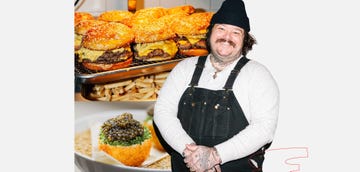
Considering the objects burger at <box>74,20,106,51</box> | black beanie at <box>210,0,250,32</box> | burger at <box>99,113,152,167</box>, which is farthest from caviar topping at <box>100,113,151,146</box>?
black beanie at <box>210,0,250,32</box>

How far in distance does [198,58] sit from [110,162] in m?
0.83

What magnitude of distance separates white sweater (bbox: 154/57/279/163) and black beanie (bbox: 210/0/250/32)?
20 centimetres

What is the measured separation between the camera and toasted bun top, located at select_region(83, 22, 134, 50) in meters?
3.09

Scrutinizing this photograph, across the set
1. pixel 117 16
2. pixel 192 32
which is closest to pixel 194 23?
pixel 192 32

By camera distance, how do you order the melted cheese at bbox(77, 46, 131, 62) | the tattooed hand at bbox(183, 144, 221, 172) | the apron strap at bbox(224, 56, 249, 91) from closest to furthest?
the tattooed hand at bbox(183, 144, 221, 172)
the apron strap at bbox(224, 56, 249, 91)
the melted cheese at bbox(77, 46, 131, 62)

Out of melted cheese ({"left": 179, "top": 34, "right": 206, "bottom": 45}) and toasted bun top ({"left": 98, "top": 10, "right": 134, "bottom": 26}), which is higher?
toasted bun top ({"left": 98, "top": 10, "right": 134, "bottom": 26})

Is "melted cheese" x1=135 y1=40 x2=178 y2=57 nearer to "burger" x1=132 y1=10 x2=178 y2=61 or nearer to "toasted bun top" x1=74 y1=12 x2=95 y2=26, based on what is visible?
"burger" x1=132 y1=10 x2=178 y2=61

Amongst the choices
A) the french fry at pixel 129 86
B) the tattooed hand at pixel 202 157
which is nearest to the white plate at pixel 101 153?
the french fry at pixel 129 86

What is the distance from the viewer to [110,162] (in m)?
3.17

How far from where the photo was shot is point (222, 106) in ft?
8.73

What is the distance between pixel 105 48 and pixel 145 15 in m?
0.30

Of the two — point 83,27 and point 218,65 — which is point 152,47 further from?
point 218,65
